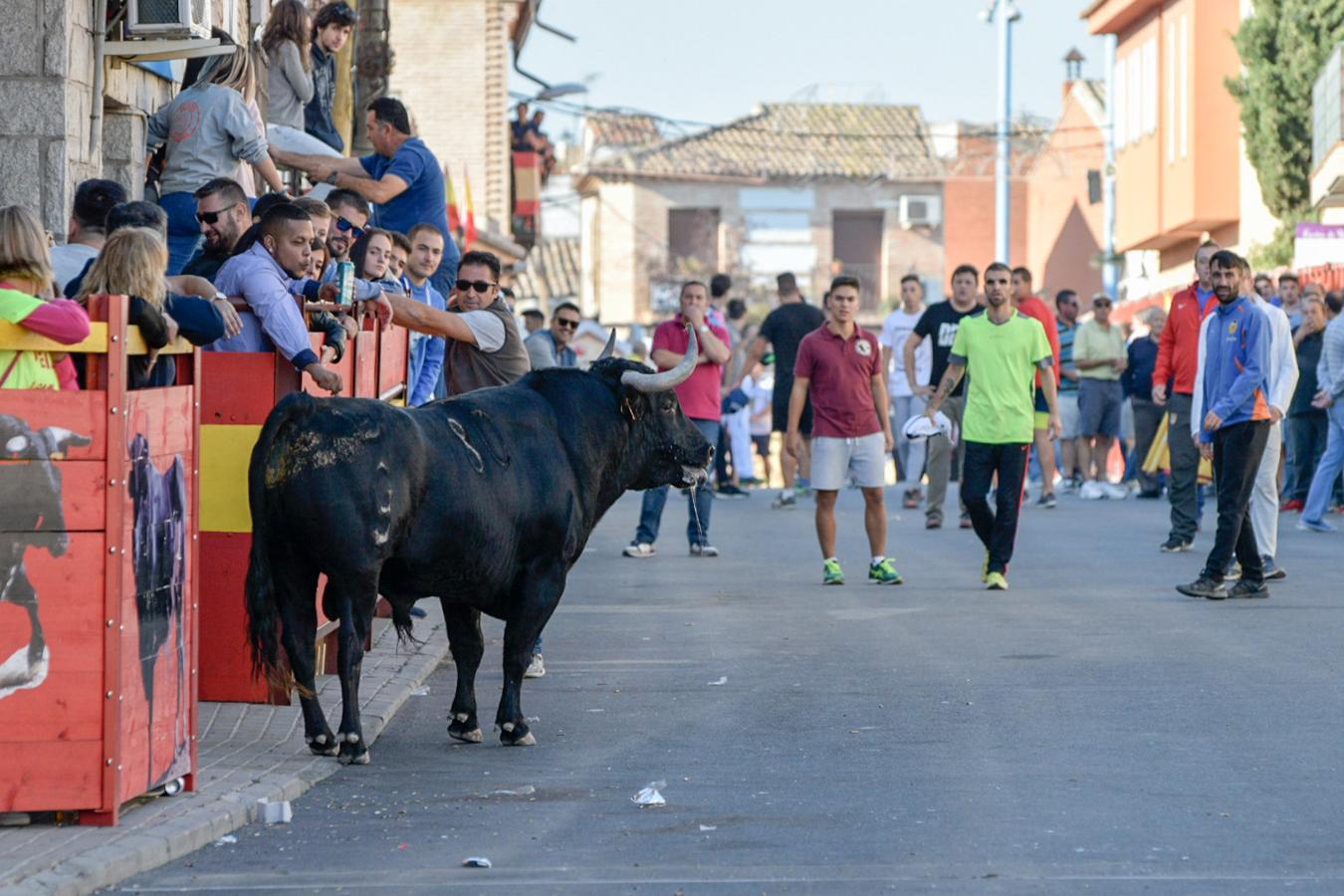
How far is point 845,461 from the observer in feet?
47.4

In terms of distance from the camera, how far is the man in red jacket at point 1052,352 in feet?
61.2

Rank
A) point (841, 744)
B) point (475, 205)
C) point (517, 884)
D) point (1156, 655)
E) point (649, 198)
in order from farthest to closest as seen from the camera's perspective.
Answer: point (649, 198) < point (475, 205) < point (1156, 655) < point (841, 744) < point (517, 884)

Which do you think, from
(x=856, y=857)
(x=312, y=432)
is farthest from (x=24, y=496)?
(x=856, y=857)

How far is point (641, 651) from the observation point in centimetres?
1127

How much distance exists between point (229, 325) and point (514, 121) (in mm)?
35332

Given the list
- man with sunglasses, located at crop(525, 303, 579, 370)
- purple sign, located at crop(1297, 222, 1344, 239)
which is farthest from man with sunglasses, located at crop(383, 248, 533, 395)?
purple sign, located at crop(1297, 222, 1344, 239)

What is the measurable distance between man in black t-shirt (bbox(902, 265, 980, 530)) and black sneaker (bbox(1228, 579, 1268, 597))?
5.09 meters

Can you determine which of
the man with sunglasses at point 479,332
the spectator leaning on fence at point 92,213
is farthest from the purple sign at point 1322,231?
the spectator leaning on fence at point 92,213

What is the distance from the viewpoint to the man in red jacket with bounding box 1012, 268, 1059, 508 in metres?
18.6

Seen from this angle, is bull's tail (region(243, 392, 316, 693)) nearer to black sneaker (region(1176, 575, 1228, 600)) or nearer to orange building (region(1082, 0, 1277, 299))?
black sneaker (region(1176, 575, 1228, 600))

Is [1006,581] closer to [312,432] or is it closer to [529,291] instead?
[312,432]

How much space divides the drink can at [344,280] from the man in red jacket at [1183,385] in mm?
8586

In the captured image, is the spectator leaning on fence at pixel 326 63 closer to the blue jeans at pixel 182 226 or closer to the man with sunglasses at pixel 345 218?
the man with sunglasses at pixel 345 218

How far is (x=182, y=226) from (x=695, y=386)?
625 cm
